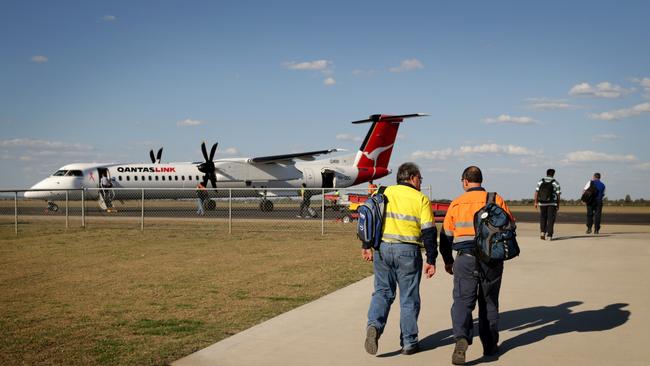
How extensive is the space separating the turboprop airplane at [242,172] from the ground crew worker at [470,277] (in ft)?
93.0

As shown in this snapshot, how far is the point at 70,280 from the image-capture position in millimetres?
10797

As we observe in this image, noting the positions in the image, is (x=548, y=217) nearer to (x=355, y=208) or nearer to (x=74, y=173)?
(x=355, y=208)

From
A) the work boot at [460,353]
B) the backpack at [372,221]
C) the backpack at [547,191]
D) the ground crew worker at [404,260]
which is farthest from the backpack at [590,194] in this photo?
the work boot at [460,353]

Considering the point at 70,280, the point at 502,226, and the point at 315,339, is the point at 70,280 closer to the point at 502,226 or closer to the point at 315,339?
the point at 315,339

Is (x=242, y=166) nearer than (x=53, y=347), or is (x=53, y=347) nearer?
(x=53, y=347)

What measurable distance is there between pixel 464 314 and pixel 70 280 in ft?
25.4

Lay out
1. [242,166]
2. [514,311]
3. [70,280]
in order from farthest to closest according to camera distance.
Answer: [242,166] → [70,280] → [514,311]

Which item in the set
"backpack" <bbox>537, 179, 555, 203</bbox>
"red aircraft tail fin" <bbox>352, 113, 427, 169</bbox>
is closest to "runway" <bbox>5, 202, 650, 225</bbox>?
"red aircraft tail fin" <bbox>352, 113, 427, 169</bbox>

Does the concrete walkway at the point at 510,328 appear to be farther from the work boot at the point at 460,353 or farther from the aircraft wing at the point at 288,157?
the aircraft wing at the point at 288,157

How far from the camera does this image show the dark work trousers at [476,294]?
5.57m

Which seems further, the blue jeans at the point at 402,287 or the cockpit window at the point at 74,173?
the cockpit window at the point at 74,173

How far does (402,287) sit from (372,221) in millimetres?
665

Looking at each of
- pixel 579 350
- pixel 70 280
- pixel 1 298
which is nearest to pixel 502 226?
pixel 579 350

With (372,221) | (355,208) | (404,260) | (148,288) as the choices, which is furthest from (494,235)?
(355,208)
